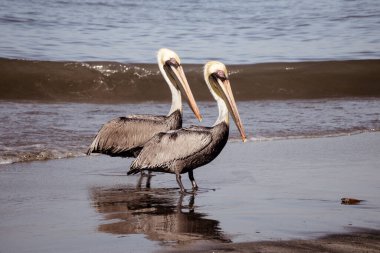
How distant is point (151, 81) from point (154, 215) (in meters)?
9.03

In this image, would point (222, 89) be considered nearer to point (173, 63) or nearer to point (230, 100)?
point (230, 100)

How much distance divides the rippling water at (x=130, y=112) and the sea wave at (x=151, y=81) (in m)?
0.85

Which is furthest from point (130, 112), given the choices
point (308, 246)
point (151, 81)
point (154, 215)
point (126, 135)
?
point (308, 246)

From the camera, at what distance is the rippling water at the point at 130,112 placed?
9.27m

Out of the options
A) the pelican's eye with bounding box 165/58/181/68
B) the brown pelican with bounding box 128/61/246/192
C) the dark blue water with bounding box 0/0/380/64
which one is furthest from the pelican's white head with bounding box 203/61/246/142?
the dark blue water with bounding box 0/0/380/64

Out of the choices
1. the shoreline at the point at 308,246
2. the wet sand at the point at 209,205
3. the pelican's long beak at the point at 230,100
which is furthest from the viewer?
the pelican's long beak at the point at 230,100

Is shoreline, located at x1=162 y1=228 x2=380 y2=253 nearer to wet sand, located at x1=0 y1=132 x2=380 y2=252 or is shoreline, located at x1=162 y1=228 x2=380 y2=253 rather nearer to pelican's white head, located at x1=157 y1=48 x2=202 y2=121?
wet sand, located at x1=0 y1=132 x2=380 y2=252

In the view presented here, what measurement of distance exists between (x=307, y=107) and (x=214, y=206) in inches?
262

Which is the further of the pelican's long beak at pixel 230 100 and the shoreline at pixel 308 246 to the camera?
the pelican's long beak at pixel 230 100

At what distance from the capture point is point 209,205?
6.43 metres

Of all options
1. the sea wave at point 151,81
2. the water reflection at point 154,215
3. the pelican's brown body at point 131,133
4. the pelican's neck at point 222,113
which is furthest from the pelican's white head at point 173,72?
the sea wave at point 151,81

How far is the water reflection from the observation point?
5.46 m

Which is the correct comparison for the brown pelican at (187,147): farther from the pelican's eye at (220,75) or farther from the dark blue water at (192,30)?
the dark blue water at (192,30)

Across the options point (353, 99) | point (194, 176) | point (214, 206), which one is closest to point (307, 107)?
point (353, 99)
